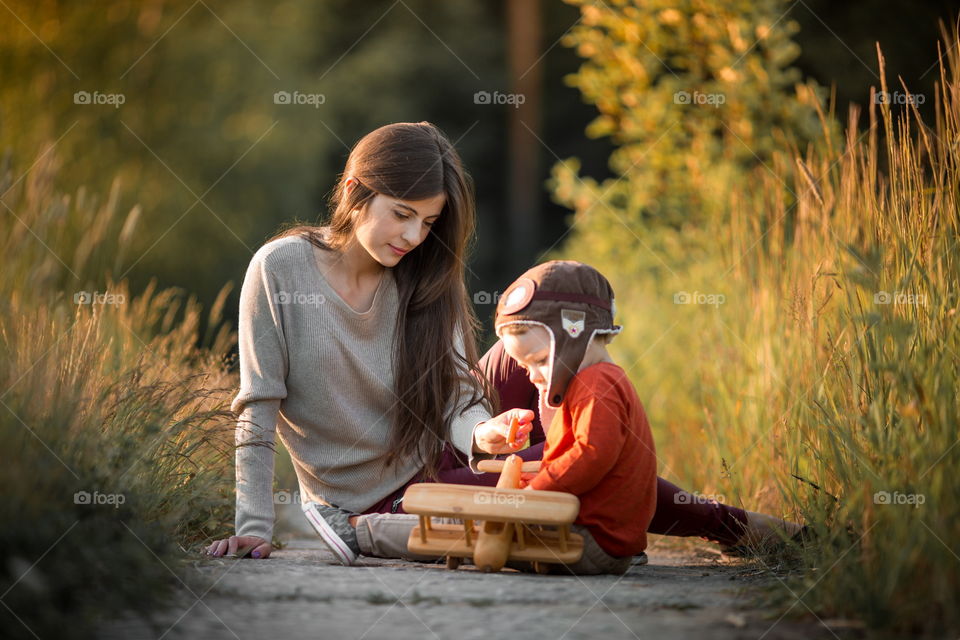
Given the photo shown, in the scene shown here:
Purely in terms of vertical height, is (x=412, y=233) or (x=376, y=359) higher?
(x=412, y=233)

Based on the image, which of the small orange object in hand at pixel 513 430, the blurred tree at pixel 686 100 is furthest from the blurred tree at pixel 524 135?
the small orange object in hand at pixel 513 430

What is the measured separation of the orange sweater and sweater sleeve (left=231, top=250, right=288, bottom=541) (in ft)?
2.46

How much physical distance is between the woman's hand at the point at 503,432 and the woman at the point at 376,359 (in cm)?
1

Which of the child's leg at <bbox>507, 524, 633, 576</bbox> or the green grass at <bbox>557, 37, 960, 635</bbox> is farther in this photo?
the child's leg at <bbox>507, 524, 633, 576</bbox>

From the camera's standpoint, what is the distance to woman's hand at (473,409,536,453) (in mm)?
2484

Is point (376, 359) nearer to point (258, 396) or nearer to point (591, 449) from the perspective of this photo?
point (258, 396)

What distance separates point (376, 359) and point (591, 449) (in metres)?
0.94

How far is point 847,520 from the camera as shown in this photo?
2.14 metres

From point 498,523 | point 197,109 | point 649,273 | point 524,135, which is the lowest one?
point 498,523

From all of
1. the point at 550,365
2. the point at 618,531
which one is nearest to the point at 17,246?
the point at 550,365

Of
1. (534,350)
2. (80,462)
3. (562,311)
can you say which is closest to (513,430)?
(534,350)

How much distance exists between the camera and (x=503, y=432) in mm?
2561

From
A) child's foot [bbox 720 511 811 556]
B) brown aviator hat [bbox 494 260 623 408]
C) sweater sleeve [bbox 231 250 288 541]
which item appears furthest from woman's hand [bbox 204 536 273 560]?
child's foot [bbox 720 511 811 556]

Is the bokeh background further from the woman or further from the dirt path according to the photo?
the woman
